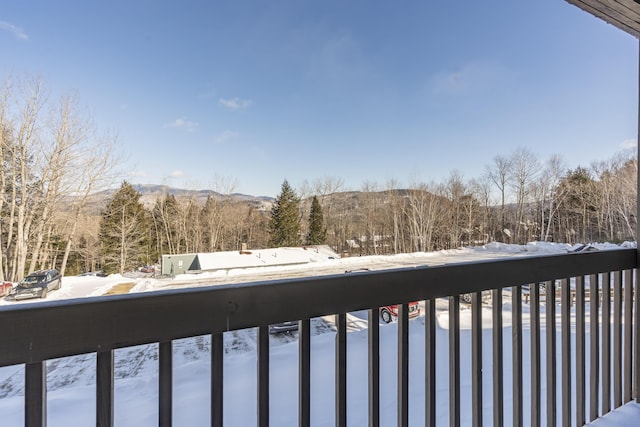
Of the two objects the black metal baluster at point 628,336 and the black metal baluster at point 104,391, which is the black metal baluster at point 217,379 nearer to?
the black metal baluster at point 104,391

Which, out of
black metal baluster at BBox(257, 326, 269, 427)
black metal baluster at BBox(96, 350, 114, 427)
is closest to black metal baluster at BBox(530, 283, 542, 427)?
black metal baluster at BBox(257, 326, 269, 427)

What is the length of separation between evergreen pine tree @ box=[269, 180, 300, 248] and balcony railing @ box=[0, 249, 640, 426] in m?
0.68

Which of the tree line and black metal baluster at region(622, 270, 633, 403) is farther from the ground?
the tree line

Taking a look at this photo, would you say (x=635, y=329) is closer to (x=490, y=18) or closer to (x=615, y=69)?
(x=615, y=69)

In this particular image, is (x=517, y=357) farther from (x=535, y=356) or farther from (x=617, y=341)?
(x=617, y=341)

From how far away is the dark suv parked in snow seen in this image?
0.81m

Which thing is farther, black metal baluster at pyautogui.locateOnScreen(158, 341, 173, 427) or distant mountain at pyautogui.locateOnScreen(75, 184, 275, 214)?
distant mountain at pyautogui.locateOnScreen(75, 184, 275, 214)

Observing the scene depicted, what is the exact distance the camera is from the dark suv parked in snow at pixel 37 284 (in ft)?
2.66

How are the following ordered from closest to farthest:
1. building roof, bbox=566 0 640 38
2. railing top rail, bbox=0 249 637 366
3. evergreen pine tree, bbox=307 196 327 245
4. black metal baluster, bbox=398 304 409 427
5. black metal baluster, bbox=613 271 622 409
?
railing top rail, bbox=0 249 637 366 < black metal baluster, bbox=398 304 409 427 < building roof, bbox=566 0 640 38 < black metal baluster, bbox=613 271 622 409 < evergreen pine tree, bbox=307 196 327 245

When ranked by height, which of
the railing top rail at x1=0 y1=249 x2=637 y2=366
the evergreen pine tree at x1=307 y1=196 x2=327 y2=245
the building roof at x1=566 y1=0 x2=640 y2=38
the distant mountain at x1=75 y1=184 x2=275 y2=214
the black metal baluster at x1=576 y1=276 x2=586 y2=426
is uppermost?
the building roof at x1=566 y1=0 x2=640 y2=38

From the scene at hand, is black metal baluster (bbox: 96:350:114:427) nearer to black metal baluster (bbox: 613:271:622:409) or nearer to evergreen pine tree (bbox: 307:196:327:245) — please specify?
evergreen pine tree (bbox: 307:196:327:245)

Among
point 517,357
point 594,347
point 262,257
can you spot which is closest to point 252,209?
point 262,257

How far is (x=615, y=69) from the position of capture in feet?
6.06

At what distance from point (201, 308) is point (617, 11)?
1784 millimetres
